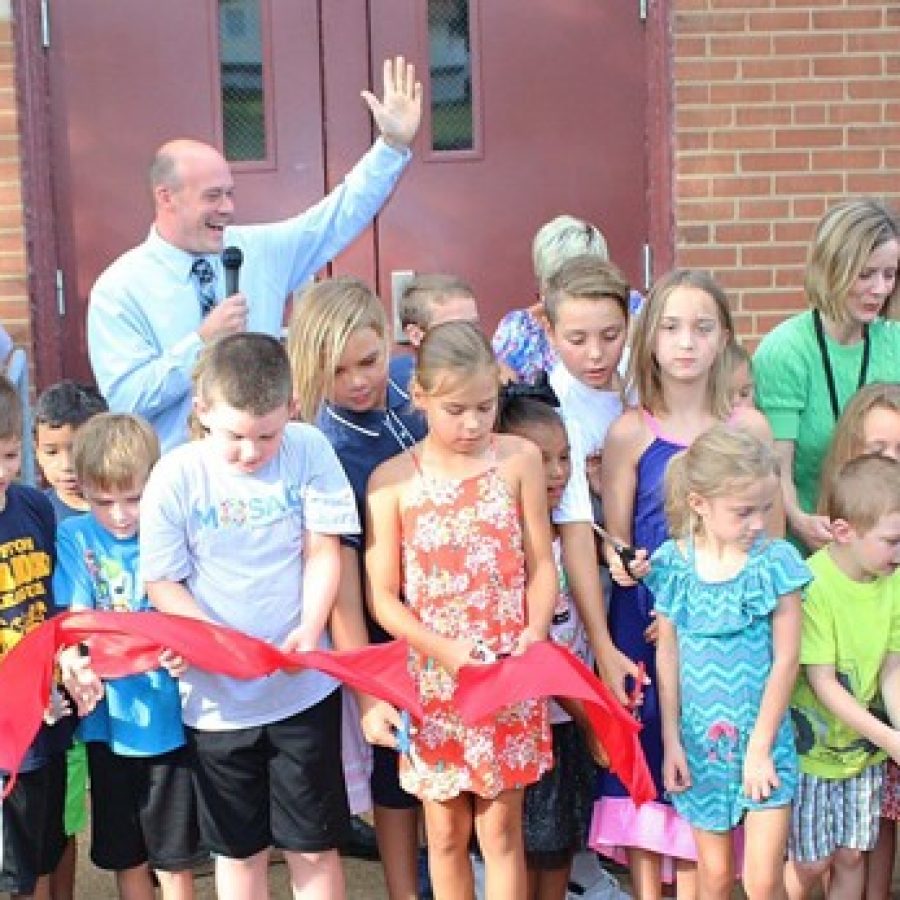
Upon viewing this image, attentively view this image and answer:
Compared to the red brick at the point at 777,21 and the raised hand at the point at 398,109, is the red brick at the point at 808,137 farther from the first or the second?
the raised hand at the point at 398,109

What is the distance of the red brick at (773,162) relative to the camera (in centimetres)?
684

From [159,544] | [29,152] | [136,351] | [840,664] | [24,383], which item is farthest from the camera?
[29,152]

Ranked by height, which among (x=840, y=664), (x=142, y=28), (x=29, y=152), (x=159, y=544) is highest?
(x=142, y=28)

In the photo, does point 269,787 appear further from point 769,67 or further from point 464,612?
point 769,67

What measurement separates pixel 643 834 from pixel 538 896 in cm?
38

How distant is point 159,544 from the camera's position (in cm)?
385

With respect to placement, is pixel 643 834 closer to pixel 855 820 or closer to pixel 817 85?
pixel 855 820

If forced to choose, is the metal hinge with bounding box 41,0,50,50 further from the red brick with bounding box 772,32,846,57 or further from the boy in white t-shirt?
the boy in white t-shirt

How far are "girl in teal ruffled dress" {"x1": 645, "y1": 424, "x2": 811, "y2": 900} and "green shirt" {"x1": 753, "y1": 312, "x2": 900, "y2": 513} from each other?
0.71 meters

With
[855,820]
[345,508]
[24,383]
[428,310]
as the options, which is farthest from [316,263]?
[855,820]

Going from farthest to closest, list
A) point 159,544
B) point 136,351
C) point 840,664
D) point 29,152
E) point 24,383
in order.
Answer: point 29,152 → point 24,383 → point 136,351 → point 840,664 → point 159,544

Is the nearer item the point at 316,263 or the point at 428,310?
the point at 428,310

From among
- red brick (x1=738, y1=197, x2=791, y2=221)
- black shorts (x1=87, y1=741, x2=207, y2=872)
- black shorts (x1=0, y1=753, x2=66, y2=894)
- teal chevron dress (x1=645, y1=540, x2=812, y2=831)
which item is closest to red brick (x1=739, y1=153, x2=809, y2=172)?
red brick (x1=738, y1=197, x2=791, y2=221)

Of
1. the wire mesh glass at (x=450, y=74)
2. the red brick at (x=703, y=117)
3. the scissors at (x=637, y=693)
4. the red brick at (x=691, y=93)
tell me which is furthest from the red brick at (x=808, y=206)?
the scissors at (x=637, y=693)
